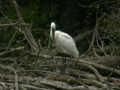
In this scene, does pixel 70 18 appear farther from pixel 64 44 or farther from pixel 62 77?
pixel 62 77

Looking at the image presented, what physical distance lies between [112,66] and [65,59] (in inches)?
42.1

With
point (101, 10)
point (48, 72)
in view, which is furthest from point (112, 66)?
point (101, 10)

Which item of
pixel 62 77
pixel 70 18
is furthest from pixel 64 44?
pixel 70 18

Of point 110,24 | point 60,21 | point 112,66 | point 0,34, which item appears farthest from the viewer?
point 60,21

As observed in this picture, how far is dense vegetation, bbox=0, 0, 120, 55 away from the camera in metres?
8.18

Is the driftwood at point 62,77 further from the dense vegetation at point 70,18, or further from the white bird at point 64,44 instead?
the white bird at point 64,44

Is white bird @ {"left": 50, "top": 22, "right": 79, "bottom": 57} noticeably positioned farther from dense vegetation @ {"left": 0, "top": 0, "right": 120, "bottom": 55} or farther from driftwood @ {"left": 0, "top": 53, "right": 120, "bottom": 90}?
driftwood @ {"left": 0, "top": 53, "right": 120, "bottom": 90}

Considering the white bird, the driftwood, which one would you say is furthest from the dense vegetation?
the driftwood

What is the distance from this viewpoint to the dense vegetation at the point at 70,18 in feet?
26.8

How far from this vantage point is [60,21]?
37.4 feet

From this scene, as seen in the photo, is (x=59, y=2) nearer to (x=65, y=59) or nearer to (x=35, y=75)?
(x=65, y=59)

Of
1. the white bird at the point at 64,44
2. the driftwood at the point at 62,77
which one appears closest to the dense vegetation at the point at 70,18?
the white bird at the point at 64,44

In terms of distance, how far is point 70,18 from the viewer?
1152 cm

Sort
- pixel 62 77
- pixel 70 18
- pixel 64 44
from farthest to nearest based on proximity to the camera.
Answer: pixel 70 18, pixel 64 44, pixel 62 77
